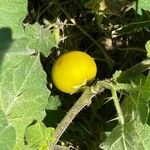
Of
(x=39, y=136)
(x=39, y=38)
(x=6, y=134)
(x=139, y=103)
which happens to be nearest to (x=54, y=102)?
(x=39, y=38)

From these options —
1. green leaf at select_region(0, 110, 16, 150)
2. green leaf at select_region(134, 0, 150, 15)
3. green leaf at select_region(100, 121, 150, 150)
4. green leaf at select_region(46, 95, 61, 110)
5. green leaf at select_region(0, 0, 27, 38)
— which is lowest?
green leaf at select_region(46, 95, 61, 110)

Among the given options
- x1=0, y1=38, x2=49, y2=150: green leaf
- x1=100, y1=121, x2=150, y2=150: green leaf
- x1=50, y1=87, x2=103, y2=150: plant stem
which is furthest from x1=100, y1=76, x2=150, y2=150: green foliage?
x1=0, y1=38, x2=49, y2=150: green leaf

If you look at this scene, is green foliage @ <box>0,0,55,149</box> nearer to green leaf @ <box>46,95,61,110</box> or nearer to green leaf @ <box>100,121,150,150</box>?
green leaf @ <box>100,121,150,150</box>

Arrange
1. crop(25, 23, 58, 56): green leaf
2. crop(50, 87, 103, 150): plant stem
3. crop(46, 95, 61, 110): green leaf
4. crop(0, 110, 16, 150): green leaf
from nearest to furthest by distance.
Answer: crop(0, 110, 16, 150): green leaf → crop(50, 87, 103, 150): plant stem → crop(25, 23, 58, 56): green leaf → crop(46, 95, 61, 110): green leaf

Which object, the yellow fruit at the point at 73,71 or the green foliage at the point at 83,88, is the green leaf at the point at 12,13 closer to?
the green foliage at the point at 83,88

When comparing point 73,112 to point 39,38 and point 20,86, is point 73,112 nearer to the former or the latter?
point 20,86
